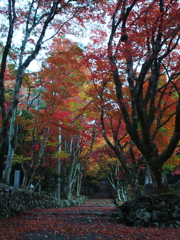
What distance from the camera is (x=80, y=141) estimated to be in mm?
16094

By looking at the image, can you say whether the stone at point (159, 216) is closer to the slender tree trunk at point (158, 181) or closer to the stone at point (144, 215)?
the stone at point (144, 215)

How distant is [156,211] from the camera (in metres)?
5.97

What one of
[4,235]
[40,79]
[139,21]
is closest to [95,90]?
[40,79]

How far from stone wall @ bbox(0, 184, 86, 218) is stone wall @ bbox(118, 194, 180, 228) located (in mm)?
4015

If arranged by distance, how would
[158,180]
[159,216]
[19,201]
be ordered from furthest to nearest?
[19,201] < [158,180] < [159,216]

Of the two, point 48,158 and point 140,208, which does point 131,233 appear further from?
point 48,158

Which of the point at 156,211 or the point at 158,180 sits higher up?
the point at 158,180

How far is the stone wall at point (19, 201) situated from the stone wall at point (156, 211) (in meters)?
4.01

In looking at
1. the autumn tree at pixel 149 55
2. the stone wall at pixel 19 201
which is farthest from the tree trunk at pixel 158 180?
the stone wall at pixel 19 201

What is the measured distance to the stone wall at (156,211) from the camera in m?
5.89

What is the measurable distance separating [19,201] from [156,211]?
216 inches

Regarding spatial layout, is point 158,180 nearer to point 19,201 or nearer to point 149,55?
point 149,55

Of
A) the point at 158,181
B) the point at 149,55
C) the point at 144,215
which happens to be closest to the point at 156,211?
the point at 144,215

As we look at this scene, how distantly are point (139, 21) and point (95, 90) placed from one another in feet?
13.0
